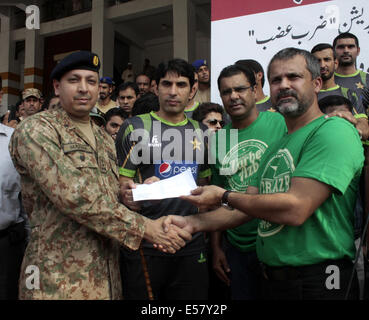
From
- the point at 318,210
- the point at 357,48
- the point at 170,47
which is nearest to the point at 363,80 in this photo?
the point at 357,48

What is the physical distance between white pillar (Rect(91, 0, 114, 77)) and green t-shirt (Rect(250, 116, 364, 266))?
8072mm

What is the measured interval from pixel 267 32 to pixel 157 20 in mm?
6386

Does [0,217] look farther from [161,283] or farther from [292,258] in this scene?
[292,258]

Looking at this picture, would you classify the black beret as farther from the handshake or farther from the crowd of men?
the handshake

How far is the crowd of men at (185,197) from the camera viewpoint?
1.50 m

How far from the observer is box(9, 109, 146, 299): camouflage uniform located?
1.59 meters

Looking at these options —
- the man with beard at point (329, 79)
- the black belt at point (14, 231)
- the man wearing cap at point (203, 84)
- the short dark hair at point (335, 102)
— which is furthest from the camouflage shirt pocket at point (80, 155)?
the man wearing cap at point (203, 84)

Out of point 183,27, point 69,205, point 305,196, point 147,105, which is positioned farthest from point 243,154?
point 183,27

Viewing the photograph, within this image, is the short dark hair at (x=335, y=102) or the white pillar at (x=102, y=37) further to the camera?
the white pillar at (x=102, y=37)

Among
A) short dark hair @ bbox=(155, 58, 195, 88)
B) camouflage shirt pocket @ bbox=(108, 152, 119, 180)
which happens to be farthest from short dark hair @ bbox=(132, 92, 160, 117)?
camouflage shirt pocket @ bbox=(108, 152, 119, 180)

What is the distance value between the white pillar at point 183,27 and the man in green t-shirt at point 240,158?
576 cm

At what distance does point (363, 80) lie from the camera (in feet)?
10.7

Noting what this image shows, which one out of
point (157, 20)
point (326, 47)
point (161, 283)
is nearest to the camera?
point (161, 283)

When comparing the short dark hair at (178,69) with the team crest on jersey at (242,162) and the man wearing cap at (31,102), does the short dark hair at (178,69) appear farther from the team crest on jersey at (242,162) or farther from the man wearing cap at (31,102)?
the man wearing cap at (31,102)
